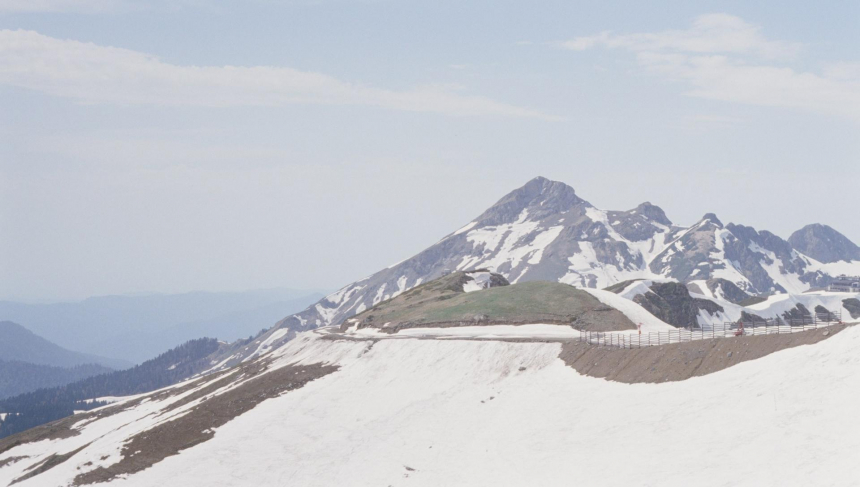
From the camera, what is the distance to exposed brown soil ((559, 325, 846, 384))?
154 ft

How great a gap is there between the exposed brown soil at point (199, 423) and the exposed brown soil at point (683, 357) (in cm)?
2949

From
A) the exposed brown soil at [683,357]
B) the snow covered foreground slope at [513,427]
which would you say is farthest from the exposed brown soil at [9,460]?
the exposed brown soil at [683,357]

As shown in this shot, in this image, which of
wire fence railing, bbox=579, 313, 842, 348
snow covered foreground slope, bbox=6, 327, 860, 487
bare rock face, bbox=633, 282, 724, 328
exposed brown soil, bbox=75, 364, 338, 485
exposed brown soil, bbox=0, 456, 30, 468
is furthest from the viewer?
bare rock face, bbox=633, 282, 724, 328

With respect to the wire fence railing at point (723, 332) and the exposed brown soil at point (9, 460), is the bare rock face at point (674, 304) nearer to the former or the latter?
the wire fence railing at point (723, 332)

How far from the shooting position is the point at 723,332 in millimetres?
58719

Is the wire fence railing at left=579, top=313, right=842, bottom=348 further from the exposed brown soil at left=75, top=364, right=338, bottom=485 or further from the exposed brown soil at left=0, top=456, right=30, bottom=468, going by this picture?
the exposed brown soil at left=0, top=456, right=30, bottom=468

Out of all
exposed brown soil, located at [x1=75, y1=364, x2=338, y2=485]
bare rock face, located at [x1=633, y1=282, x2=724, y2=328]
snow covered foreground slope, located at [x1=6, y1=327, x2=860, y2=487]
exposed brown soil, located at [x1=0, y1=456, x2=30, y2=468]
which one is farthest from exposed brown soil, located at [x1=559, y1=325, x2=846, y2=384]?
bare rock face, located at [x1=633, y1=282, x2=724, y2=328]

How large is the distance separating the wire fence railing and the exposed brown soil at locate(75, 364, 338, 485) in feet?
97.3

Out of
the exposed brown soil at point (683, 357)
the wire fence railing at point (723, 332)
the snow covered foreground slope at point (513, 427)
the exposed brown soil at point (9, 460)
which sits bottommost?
the exposed brown soil at point (9, 460)

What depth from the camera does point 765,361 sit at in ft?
149

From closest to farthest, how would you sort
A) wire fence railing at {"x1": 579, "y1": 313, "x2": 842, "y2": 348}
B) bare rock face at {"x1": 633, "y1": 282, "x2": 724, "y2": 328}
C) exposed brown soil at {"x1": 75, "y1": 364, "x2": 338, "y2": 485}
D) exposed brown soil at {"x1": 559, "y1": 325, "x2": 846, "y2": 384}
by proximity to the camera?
exposed brown soil at {"x1": 559, "y1": 325, "x2": 846, "y2": 384} < wire fence railing at {"x1": 579, "y1": 313, "x2": 842, "y2": 348} < exposed brown soil at {"x1": 75, "y1": 364, "x2": 338, "y2": 485} < bare rock face at {"x1": 633, "y1": 282, "x2": 724, "y2": 328}

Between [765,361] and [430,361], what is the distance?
36.4 meters

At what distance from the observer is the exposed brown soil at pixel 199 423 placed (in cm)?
5738

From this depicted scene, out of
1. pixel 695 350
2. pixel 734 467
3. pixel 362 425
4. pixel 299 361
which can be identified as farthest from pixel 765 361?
pixel 299 361
